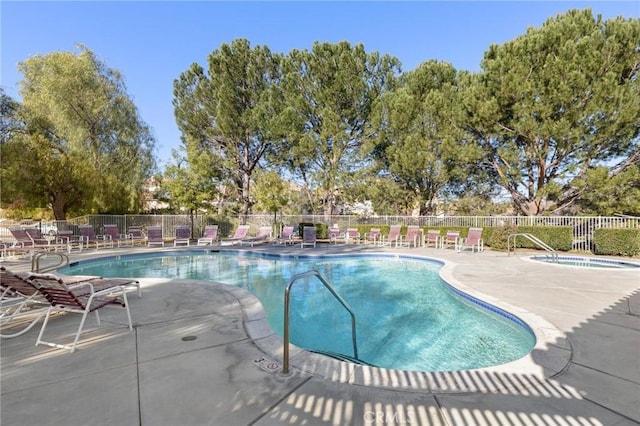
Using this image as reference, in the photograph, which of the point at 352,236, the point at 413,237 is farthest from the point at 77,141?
the point at 413,237

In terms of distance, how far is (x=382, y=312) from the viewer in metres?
5.88

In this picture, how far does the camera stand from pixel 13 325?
404 centimetres

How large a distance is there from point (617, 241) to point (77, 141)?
2544 cm

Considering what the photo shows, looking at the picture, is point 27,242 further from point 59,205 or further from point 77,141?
point 77,141

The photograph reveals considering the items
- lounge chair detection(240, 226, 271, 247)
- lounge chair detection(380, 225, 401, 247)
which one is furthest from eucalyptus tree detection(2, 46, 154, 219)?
lounge chair detection(380, 225, 401, 247)

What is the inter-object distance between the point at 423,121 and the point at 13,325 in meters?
20.0

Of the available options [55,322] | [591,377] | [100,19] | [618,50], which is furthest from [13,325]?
[618,50]

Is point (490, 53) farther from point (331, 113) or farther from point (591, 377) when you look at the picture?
point (591, 377)

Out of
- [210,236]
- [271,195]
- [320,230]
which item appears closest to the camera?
[210,236]

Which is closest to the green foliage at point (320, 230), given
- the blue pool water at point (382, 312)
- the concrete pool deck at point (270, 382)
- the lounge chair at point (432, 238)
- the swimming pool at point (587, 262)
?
the lounge chair at point (432, 238)

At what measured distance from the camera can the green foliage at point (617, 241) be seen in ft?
35.6

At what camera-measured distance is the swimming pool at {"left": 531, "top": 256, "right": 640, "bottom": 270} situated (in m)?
9.77

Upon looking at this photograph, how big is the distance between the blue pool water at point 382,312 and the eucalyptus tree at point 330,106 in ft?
38.8

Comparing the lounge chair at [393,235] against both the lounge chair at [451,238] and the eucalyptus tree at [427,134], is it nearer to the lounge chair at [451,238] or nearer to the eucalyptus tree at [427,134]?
the lounge chair at [451,238]
